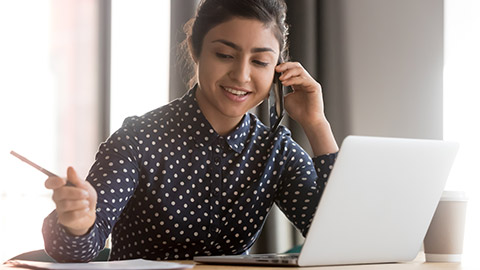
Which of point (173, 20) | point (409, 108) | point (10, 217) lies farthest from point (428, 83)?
point (10, 217)

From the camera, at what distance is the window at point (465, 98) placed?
2.73 meters

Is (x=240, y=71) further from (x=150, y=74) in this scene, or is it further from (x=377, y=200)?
(x=150, y=74)

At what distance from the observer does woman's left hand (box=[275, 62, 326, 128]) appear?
1.71 m

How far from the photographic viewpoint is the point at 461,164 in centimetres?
277

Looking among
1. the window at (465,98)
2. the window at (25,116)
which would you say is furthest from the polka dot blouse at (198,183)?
the window at (25,116)

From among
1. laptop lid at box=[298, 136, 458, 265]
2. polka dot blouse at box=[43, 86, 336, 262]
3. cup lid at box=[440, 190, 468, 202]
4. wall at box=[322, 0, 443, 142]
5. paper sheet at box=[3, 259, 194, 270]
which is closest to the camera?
paper sheet at box=[3, 259, 194, 270]

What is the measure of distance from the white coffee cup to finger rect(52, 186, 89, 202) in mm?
690

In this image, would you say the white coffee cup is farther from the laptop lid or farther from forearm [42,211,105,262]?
forearm [42,211,105,262]

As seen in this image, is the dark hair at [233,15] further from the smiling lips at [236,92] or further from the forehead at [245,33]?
the smiling lips at [236,92]

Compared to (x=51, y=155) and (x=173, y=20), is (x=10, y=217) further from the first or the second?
(x=173, y=20)

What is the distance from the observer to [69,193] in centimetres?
108

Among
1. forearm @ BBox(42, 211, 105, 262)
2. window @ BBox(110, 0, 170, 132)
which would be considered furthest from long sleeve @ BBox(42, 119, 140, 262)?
window @ BBox(110, 0, 170, 132)

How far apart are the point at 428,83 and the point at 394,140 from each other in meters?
1.77

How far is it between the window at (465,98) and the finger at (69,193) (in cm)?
196
